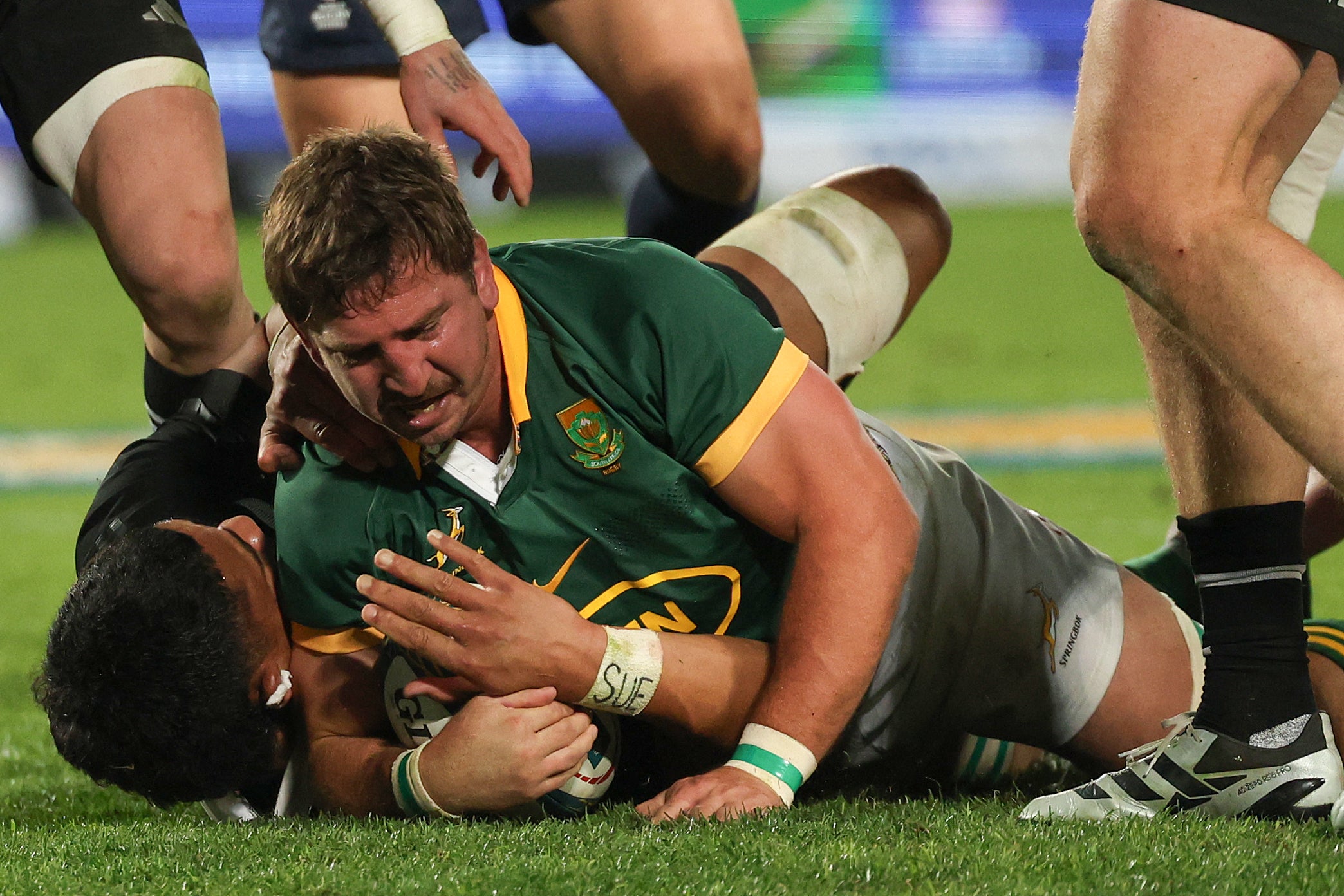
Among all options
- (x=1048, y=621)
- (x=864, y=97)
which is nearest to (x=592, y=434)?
(x=1048, y=621)

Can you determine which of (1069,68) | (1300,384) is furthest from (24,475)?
(1069,68)

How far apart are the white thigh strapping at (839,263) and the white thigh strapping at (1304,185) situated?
733 millimetres

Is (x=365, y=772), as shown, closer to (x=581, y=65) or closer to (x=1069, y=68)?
(x=581, y=65)

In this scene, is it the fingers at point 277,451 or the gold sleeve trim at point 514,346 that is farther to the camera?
the fingers at point 277,451

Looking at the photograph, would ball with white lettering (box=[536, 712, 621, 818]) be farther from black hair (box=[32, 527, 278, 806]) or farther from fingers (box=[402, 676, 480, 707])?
black hair (box=[32, 527, 278, 806])

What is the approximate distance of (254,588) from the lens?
2279 millimetres

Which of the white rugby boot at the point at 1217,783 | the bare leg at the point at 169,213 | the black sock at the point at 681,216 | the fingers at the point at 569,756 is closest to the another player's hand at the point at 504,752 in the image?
the fingers at the point at 569,756

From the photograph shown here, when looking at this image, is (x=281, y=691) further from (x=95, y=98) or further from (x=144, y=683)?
(x=95, y=98)

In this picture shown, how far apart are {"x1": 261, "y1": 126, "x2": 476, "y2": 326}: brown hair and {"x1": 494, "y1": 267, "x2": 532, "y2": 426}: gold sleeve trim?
108 millimetres

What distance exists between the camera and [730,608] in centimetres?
230

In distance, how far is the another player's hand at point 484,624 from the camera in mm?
2037

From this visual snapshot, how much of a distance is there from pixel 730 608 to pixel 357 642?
0.53 m

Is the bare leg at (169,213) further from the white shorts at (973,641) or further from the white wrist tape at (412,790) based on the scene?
the white shorts at (973,641)

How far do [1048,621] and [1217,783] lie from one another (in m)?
0.39
